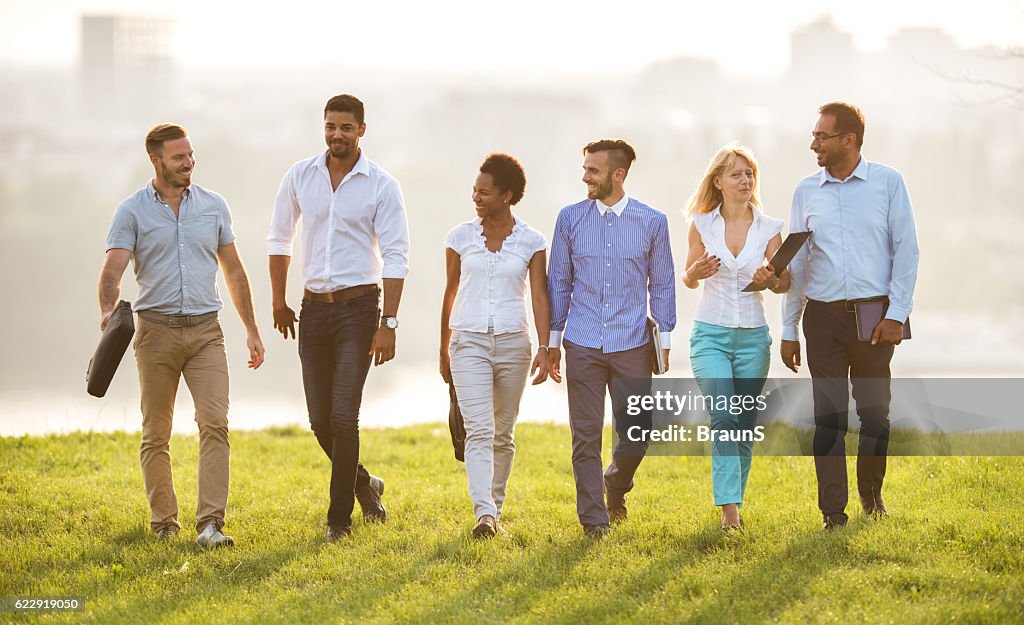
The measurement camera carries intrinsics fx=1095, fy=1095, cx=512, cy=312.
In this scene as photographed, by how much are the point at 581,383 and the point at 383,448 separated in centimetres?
385

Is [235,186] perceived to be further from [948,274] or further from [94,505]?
[94,505]

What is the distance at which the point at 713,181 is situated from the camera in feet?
20.8

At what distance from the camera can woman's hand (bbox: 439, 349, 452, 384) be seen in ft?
21.1

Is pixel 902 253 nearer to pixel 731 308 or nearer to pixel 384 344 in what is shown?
pixel 731 308

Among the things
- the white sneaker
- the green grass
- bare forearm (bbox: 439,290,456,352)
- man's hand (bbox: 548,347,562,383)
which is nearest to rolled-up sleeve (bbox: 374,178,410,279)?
bare forearm (bbox: 439,290,456,352)

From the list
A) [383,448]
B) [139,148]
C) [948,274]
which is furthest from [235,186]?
[383,448]

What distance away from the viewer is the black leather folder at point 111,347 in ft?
19.9

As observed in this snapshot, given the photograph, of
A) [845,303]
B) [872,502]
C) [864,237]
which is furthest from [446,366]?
[872,502]

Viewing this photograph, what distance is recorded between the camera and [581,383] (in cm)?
628

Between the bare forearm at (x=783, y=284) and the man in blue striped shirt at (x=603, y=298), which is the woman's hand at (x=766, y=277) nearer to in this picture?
the bare forearm at (x=783, y=284)

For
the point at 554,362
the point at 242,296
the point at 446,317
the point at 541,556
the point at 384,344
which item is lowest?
the point at 541,556

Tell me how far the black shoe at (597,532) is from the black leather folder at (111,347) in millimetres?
2766

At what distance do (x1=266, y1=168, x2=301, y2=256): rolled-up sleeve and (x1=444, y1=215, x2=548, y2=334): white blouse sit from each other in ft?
3.35

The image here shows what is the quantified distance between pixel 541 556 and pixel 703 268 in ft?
5.96
